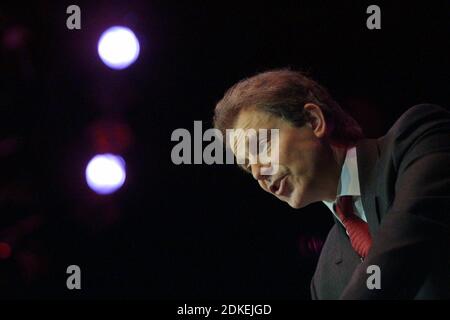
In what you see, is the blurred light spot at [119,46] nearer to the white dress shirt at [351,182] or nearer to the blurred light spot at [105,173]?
the blurred light spot at [105,173]

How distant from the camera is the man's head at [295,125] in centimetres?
175

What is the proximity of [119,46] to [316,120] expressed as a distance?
0.61 metres

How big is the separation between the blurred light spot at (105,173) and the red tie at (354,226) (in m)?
0.65

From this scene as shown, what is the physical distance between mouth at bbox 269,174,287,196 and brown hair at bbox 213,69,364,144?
0.16 m

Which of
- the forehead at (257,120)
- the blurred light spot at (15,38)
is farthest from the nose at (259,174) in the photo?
the blurred light spot at (15,38)

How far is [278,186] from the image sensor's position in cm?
178

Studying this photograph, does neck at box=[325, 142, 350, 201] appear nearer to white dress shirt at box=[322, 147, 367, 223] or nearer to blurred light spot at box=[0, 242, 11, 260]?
white dress shirt at box=[322, 147, 367, 223]

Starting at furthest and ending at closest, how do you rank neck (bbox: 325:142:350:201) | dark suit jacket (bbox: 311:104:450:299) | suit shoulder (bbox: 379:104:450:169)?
neck (bbox: 325:142:350:201)
suit shoulder (bbox: 379:104:450:169)
dark suit jacket (bbox: 311:104:450:299)

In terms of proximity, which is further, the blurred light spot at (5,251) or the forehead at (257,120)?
the blurred light spot at (5,251)

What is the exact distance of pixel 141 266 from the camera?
196cm

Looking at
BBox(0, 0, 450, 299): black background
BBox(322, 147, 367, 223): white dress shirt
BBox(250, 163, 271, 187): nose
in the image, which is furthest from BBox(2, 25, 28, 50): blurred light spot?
BBox(322, 147, 367, 223): white dress shirt

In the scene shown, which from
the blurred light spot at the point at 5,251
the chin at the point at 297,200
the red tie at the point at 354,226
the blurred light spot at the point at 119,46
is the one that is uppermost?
the blurred light spot at the point at 119,46

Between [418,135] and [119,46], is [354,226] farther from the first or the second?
[119,46]

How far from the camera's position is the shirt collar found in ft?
5.59
